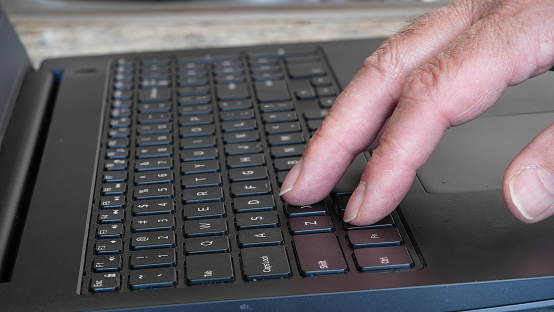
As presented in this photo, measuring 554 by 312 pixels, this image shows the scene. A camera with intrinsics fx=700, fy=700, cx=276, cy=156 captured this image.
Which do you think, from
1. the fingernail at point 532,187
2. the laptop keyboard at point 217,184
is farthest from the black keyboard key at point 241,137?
the fingernail at point 532,187

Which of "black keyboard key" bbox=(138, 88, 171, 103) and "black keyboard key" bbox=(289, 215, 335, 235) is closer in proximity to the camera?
"black keyboard key" bbox=(289, 215, 335, 235)

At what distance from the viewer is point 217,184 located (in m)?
0.46

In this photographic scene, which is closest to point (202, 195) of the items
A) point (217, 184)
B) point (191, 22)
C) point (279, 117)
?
point (217, 184)

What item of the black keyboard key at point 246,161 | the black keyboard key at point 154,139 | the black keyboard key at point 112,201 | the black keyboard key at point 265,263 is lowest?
the black keyboard key at point 265,263

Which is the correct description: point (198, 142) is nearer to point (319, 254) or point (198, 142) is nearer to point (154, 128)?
point (154, 128)

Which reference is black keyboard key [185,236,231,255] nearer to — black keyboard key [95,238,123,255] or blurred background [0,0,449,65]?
black keyboard key [95,238,123,255]

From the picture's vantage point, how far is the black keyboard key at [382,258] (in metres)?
0.38

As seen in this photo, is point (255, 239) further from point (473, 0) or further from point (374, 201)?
point (473, 0)

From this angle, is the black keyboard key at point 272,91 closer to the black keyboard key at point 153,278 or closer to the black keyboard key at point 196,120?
the black keyboard key at point 196,120

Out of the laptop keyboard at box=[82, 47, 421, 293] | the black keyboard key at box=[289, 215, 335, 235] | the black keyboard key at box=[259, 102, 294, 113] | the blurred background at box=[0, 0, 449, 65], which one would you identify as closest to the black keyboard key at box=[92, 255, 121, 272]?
the laptop keyboard at box=[82, 47, 421, 293]

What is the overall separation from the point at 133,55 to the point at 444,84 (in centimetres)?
34

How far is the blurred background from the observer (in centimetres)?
78

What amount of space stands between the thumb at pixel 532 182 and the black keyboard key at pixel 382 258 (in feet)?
0.20

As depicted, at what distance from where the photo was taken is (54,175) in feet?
1.60
